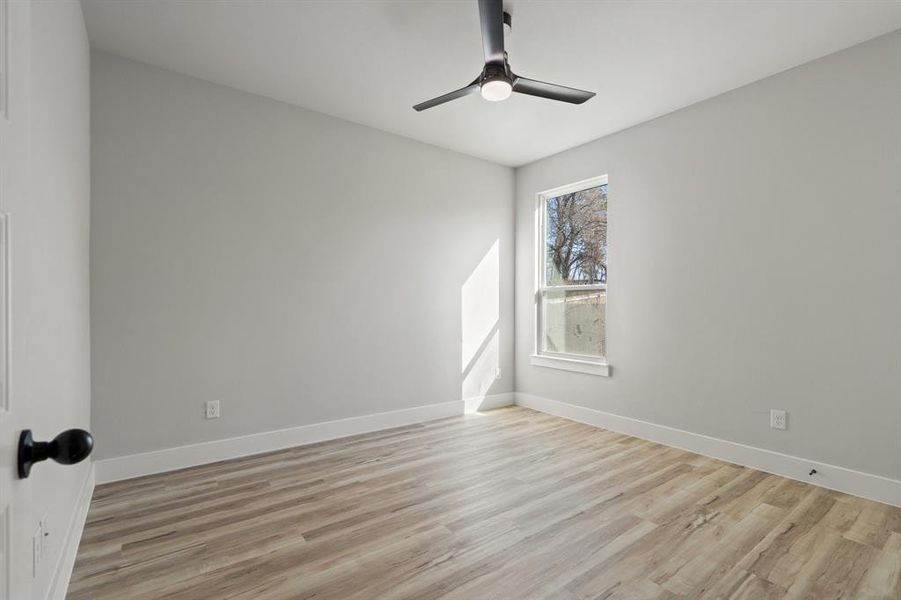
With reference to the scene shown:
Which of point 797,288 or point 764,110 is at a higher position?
point 764,110

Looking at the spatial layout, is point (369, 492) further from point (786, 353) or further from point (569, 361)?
point (786, 353)

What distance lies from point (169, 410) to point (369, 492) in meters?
1.49

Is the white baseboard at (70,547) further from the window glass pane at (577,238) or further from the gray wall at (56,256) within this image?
the window glass pane at (577,238)

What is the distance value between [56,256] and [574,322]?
391 cm

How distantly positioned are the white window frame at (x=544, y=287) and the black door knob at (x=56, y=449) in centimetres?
401

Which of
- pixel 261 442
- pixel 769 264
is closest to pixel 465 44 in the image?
pixel 769 264

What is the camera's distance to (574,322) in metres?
4.46

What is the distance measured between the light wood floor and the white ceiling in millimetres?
2683

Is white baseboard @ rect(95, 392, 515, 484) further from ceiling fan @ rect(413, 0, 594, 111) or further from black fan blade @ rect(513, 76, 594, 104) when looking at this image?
black fan blade @ rect(513, 76, 594, 104)

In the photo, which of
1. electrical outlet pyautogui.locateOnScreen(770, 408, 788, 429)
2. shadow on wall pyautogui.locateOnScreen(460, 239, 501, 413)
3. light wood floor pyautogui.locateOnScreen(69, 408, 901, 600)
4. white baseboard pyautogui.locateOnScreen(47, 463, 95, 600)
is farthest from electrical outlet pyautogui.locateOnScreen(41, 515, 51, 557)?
electrical outlet pyautogui.locateOnScreen(770, 408, 788, 429)

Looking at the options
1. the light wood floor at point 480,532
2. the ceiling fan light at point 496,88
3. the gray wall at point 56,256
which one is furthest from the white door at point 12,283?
the ceiling fan light at point 496,88

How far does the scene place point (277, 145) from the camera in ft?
11.3

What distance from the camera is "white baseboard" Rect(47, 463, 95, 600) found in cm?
165

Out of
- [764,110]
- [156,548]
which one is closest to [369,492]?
[156,548]
